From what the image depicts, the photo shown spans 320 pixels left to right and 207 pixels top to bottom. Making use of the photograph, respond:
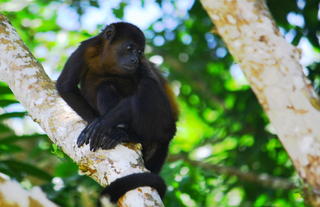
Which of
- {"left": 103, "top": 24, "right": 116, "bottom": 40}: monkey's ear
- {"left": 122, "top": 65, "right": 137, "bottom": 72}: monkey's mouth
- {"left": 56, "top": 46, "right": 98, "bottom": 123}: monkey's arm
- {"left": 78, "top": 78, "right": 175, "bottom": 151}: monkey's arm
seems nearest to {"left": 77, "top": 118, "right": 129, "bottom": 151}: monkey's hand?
{"left": 78, "top": 78, "right": 175, "bottom": 151}: monkey's arm

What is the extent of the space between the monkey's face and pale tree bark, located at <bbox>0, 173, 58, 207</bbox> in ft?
13.2

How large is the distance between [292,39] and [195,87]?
271 centimetres

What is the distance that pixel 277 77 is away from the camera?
375 cm

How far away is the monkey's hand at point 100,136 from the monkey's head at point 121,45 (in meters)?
1.62

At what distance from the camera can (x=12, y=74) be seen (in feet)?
13.4

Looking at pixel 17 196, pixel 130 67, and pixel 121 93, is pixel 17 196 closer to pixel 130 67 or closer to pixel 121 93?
pixel 121 93

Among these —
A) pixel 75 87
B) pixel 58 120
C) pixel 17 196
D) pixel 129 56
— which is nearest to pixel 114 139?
pixel 58 120

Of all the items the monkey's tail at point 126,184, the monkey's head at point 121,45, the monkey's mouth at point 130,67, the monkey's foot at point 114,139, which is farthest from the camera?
the monkey's head at point 121,45

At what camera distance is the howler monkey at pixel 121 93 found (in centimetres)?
477

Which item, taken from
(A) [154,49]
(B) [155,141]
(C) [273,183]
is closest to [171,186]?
(B) [155,141]

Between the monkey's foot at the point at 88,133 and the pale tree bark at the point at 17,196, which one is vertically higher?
the pale tree bark at the point at 17,196

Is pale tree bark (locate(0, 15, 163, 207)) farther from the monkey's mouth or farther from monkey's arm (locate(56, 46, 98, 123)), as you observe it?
the monkey's mouth

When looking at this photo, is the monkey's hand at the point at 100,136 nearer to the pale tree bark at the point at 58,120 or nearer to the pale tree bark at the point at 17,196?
the pale tree bark at the point at 58,120

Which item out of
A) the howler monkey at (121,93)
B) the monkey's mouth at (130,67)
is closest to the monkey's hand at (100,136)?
the howler monkey at (121,93)
